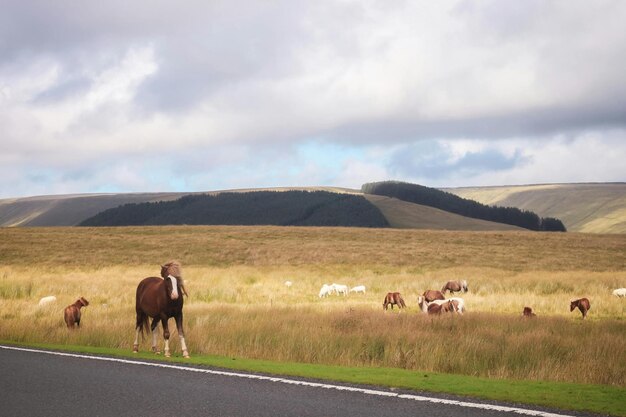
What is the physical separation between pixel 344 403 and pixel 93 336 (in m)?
11.3

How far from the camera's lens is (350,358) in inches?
624

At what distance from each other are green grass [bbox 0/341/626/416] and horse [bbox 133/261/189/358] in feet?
2.26

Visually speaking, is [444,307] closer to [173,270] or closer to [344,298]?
[173,270]

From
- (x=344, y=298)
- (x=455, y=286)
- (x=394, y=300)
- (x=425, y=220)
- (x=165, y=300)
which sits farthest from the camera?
(x=425, y=220)

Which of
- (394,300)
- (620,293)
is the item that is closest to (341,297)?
(394,300)

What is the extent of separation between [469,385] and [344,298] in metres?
24.9

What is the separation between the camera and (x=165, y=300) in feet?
48.8

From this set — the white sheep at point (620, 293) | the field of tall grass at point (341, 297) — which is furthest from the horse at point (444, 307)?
the white sheep at point (620, 293)

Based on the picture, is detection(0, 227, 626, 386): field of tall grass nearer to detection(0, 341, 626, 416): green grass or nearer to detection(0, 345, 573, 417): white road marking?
detection(0, 341, 626, 416): green grass

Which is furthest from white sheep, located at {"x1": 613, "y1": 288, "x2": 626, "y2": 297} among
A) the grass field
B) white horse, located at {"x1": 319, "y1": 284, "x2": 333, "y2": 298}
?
white horse, located at {"x1": 319, "y1": 284, "x2": 333, "y2": 298}

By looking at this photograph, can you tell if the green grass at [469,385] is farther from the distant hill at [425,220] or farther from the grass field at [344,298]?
the distant hill at [425,220]

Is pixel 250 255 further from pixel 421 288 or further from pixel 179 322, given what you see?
pixel 179 322

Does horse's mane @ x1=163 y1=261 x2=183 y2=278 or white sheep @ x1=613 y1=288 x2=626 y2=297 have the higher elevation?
horse's mane @ x1=163 y1=261 x2=183 y2=278

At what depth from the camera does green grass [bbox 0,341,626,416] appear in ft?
30.7
